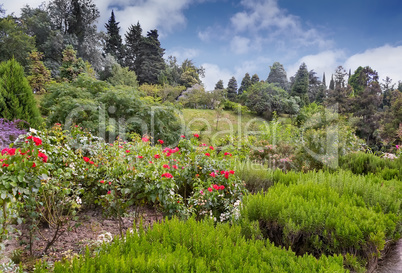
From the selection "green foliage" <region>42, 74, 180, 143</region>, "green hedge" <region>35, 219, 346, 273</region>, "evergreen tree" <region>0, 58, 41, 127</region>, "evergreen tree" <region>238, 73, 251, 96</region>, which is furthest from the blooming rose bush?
"evergreen tree" <region>238, 73, 251, 96</region>

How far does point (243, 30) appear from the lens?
36.7ft

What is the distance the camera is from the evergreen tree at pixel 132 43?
26484mm

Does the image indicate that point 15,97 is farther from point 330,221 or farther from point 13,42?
point 13,42

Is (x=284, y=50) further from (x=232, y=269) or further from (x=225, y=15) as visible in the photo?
(x=232, y=269)

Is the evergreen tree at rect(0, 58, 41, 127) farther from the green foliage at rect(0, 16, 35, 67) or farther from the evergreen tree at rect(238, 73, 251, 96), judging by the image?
the evergreen tree at rect(238, 73, 251, 96)

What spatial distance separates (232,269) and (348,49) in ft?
34.2

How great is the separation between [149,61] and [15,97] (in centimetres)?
1976

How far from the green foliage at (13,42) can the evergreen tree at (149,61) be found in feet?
32.5

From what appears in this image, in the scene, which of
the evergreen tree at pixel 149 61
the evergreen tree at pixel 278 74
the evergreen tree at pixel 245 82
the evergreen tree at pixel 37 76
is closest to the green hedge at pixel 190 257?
the evergreen tree at pixel 37 76

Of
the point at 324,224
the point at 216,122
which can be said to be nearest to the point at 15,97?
the point at 324,224

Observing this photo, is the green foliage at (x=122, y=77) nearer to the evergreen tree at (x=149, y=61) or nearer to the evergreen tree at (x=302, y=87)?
the evergreen tree at (x=149, y=61)

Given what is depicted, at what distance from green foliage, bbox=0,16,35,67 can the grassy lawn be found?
11.2m

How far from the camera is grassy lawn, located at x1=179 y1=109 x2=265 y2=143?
1472 cm

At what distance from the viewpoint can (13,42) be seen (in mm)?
15805
